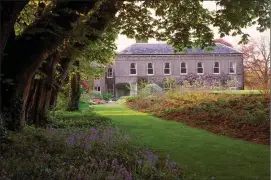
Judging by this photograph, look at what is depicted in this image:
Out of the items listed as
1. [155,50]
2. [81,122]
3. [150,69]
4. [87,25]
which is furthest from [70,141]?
[155,50]

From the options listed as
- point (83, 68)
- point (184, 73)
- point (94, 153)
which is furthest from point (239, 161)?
point (184, 73)

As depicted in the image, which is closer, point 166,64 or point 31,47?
point 31,47

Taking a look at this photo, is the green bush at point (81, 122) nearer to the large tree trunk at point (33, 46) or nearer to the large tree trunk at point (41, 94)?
the large tree trunk at point (41, 94)

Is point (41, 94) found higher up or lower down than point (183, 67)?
lower down

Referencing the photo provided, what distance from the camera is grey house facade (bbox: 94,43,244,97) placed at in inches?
1873

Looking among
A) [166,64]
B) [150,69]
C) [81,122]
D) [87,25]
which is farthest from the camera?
[150,69]

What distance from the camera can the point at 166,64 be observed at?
4778cm

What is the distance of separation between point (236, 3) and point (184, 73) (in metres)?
40.5

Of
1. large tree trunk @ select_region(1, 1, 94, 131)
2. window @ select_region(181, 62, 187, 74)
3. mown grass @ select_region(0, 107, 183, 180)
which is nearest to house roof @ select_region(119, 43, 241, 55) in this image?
window @ select_region(181, 62, 187, 74)

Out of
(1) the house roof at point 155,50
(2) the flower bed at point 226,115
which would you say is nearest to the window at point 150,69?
(1) the house roof at point 155,50

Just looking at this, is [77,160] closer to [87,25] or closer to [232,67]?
[87,25]

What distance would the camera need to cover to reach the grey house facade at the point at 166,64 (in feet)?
156

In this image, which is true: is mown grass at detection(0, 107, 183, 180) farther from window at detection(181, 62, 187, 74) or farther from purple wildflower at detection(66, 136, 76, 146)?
window at detection(181, 62, 187, 74)

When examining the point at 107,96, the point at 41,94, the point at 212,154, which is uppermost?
the point at 41,94
